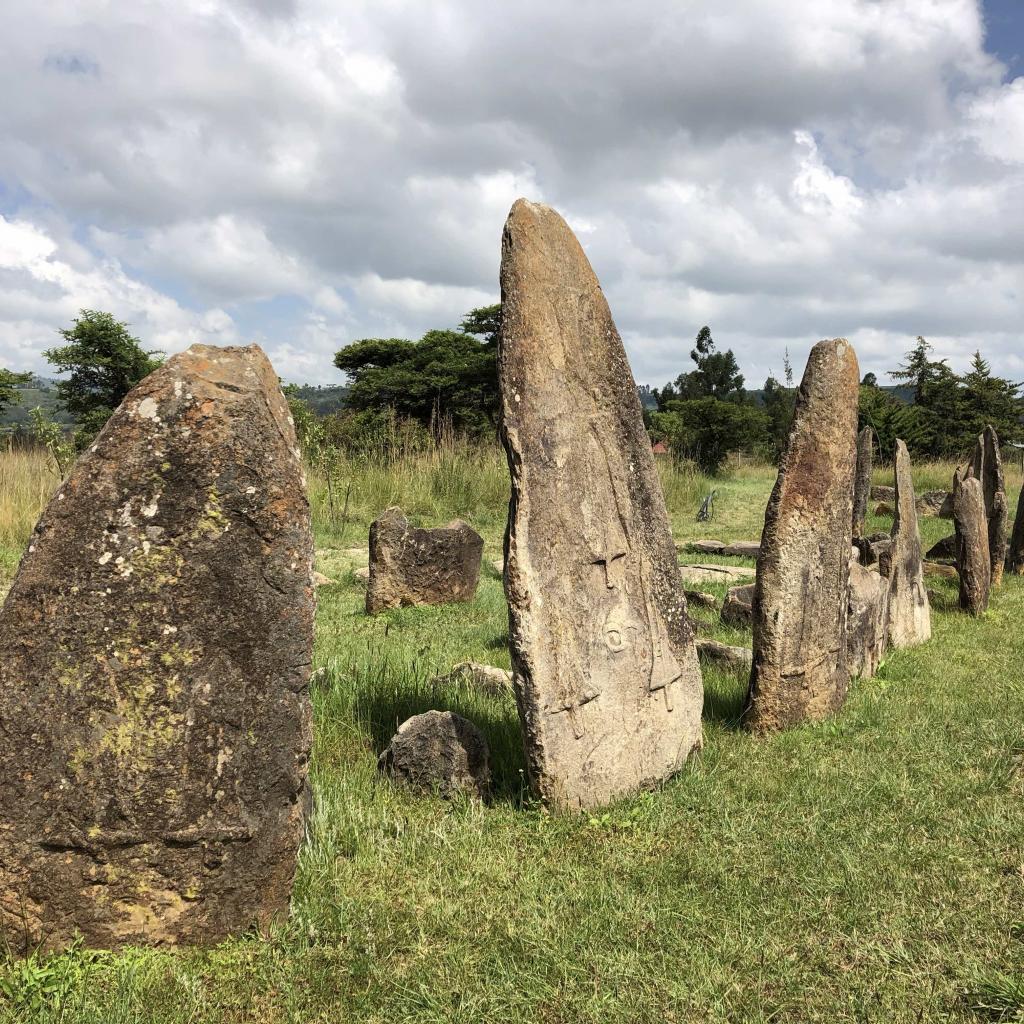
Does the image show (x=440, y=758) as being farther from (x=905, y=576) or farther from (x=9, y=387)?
(x=9, y=387)

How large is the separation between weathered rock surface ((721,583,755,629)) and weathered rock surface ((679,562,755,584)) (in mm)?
2024

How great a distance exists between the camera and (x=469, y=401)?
3684 centimetres

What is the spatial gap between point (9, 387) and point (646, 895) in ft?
116

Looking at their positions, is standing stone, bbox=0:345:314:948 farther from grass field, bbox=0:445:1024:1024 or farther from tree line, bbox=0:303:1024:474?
tree line, bbox=0:303:1024:474

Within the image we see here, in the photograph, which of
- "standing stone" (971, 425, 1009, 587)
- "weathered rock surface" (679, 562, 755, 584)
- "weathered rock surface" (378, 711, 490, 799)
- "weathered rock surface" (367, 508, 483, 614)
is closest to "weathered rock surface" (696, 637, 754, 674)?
"weathered rock surface" (378, 711, 490, 799)

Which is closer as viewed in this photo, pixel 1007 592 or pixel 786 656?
pixel 786 656

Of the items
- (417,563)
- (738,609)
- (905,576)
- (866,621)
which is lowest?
(738,609)

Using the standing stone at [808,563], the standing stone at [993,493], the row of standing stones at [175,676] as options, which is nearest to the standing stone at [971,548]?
the standing stone at [993,493]

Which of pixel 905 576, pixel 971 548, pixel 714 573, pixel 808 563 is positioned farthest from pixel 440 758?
pixel 714 573

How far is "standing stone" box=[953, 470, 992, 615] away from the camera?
28.4 feet

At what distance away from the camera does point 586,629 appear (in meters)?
4.13

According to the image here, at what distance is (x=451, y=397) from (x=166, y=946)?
1352 inches

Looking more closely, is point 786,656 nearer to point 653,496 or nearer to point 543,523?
point 653,496

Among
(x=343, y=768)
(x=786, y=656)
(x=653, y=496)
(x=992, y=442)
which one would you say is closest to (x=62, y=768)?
(x=343, y=768)
